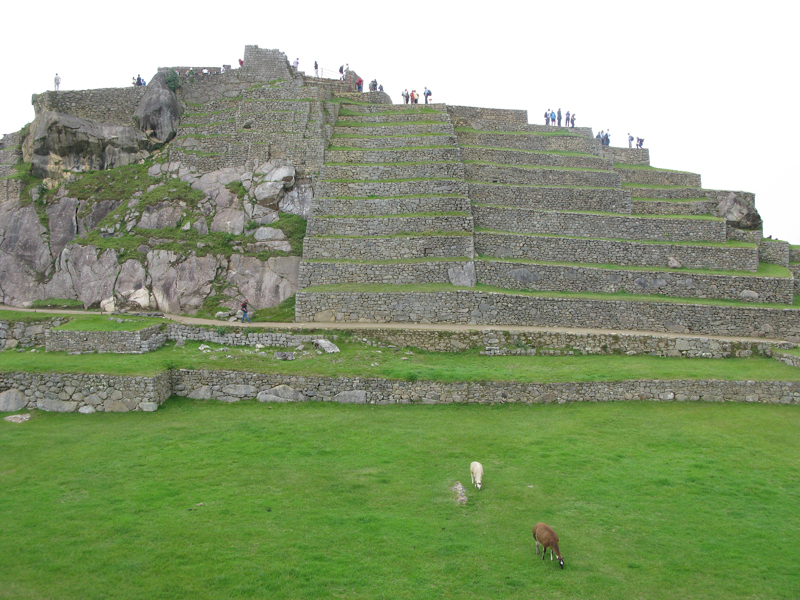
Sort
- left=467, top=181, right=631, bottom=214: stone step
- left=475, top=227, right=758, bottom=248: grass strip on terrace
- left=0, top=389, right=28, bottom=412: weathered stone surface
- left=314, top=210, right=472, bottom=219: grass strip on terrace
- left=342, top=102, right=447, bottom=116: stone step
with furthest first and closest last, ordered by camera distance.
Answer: left=342, top=102, right=447, bottom=116: stone step
left=467, top=181, right=631, bottom=214: stone step
left=475, top=227, right=758, bottom=248: grass strip on terrace
left=314, top=210, right=472, bottom=219: grass strip on terrace
left=0, top=389, right=28, bottom=412: weathered stone surface

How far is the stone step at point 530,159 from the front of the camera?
34188 mm

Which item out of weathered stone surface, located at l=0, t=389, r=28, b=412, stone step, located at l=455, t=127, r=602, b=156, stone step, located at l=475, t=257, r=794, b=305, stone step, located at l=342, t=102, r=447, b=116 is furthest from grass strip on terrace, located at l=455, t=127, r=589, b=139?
weathered stone surface, located at l=0, t=389, r=28, b=412

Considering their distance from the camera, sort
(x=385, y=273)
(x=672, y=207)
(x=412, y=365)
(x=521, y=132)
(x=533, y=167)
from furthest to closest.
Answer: (x=521, y=132) → (x=533, y=167) → (x=672, y=207) → (x=385, y=273) → (x=412, y=365)

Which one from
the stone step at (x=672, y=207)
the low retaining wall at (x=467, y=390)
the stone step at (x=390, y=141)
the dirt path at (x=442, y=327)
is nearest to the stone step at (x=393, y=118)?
the stone step at (x=390, y=141)

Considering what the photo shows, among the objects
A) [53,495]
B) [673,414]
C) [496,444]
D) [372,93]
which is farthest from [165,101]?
[673,414]

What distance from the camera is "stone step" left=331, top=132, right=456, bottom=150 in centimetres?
3150

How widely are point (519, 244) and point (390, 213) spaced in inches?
273

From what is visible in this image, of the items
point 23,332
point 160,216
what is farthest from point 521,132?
point 23,332

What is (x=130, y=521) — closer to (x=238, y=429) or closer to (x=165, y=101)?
(x=238, y=429)

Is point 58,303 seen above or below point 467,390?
above

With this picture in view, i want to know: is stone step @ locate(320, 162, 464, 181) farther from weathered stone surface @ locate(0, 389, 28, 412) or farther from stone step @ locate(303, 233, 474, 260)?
weathered stone surface @ locate(0, 389, 28, 412)

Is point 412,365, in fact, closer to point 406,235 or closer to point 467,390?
point 467,390

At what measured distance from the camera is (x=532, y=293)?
83.6 feet

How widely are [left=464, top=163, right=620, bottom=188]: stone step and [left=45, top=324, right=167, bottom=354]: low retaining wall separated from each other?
20.3 metres
